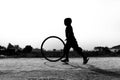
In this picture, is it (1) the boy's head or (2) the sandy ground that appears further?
(1) the boy's head

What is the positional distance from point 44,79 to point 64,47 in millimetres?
5192

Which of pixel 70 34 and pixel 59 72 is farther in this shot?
pixel 70 34

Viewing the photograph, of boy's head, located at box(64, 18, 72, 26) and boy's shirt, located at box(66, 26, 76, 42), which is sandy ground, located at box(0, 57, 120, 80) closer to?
boy's shirt, located at box(66, 26, 76, 42)

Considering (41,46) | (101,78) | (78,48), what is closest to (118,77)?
(101,78)

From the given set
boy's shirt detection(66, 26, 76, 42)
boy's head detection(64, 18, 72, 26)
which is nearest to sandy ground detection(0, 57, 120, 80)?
boy's shirt detection(66, 26, 76, 42)

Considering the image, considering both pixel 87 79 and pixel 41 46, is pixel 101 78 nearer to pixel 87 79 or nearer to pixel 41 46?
pixel 87 79

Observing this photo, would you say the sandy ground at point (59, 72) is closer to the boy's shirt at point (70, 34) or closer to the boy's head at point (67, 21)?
the boy's shirt at point (70, 34)

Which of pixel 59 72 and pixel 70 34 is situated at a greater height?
pixel 70 34

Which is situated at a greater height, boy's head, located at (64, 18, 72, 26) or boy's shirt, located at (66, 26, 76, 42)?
boy's head, located at (64, 18, 72, 26)

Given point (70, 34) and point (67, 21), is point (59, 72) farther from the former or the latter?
point (67, 21)

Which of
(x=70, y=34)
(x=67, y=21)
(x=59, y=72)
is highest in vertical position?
(x=67, y=21)

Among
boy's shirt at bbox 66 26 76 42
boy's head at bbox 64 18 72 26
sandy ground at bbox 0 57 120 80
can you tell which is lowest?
sandy ground at bbox 0 57 120 80

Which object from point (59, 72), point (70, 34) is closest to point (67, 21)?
point (70, 34)

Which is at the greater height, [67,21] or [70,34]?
[67,21]
